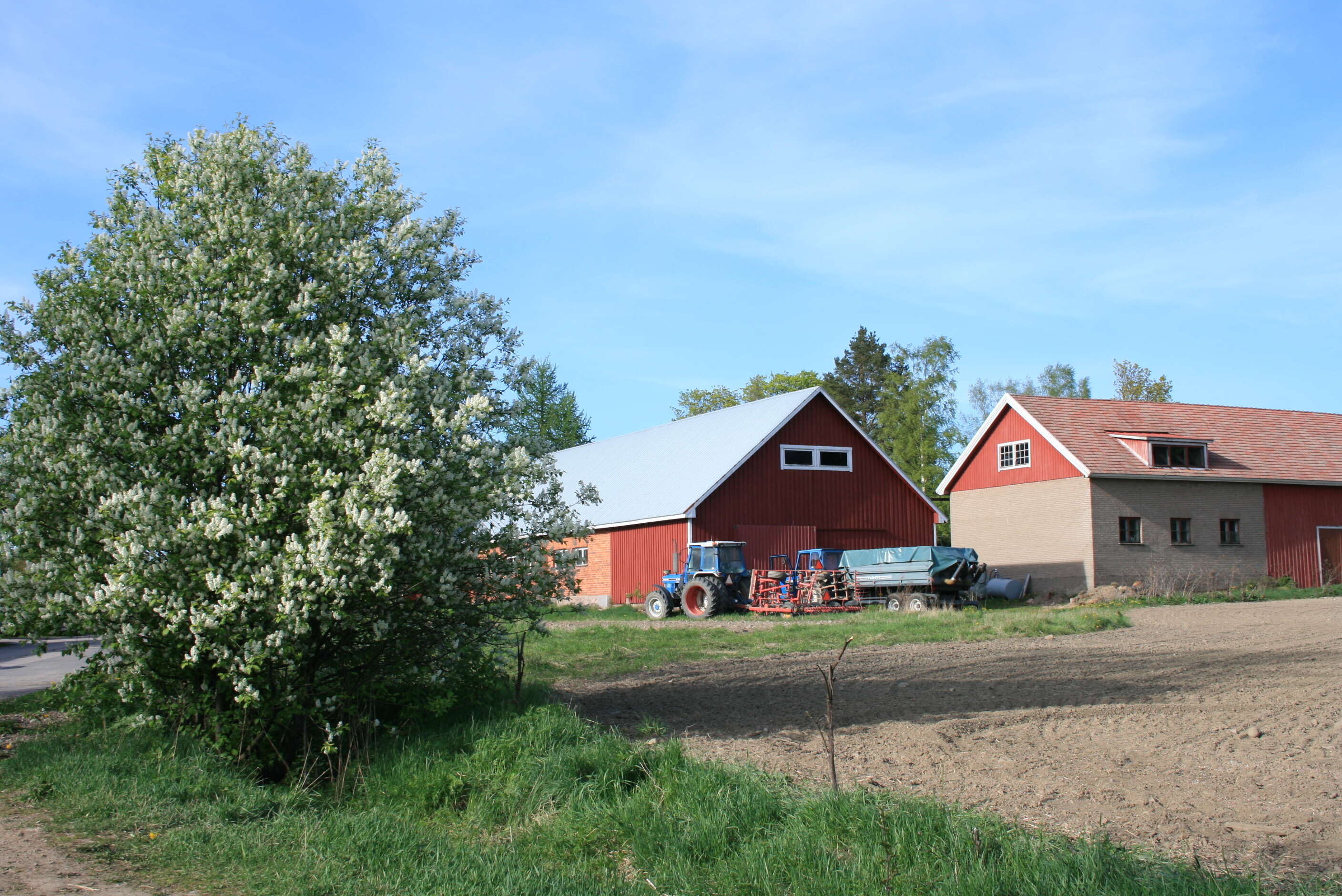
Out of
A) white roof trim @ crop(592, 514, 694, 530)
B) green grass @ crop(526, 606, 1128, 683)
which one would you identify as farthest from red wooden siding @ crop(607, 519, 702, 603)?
green grass @ crop(526, 606, 1128, 683)

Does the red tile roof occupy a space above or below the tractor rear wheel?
above

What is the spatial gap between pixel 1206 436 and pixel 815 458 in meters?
12.9

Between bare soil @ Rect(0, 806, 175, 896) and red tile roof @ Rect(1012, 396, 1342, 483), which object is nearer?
bare soil @ Rect(0, 806, 175, 896)

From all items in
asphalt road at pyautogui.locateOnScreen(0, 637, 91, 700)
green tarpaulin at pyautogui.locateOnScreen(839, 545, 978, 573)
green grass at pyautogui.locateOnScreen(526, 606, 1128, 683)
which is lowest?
asphalt road at pyautogui.locateOnScreen(0, 637, 91, 700)

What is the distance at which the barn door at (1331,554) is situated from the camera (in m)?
33.2

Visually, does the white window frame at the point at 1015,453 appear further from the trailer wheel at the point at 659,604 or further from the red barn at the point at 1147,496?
the trailer wheel at the point at 659,604

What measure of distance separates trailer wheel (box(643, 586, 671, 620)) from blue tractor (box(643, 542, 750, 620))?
0.04ft

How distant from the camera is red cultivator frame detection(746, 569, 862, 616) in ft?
86.2

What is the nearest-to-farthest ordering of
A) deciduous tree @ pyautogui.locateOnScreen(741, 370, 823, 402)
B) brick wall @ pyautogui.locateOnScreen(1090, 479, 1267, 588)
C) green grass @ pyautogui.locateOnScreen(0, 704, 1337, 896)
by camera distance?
1. green grass @ pyautogui.locateOnScreen(0, 704, 1337, 896)
2. brick wall @ pyautogui.locateOnScreen(1090, 479, 1267, 588)
3. deciduous tree @ pyautogui.locateOnScreen(741, 370, 823, 402)

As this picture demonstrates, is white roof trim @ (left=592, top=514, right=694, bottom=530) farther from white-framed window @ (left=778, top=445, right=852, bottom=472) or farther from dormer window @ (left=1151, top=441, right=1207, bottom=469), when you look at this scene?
dormer window @ (left=1151, top=441, right=1207, bottom=469)

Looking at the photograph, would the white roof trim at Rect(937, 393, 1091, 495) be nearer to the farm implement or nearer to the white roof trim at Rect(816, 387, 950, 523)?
the white roof trim at Rect(816, 387, 950, 523)

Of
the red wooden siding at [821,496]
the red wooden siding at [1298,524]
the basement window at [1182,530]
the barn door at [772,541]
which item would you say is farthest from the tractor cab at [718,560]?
the red wooden siding at [1298,524]

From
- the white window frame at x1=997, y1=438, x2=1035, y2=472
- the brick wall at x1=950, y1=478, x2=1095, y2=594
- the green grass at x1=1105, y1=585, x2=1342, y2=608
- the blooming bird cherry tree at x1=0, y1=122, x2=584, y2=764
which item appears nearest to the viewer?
the blooming bird cherry tree at x1=0, y1=122, x2=584, y2=764

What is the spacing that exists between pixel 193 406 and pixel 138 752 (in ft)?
10.1
